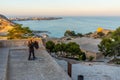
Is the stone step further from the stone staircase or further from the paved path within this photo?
the paved path

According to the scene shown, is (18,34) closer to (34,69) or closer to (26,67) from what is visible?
(26,67)

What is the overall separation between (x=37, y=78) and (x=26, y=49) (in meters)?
5.80

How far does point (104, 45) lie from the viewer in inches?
985

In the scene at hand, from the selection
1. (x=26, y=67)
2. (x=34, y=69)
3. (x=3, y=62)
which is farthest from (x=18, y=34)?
(x=34, y=69)

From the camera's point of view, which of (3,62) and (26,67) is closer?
(26,67)

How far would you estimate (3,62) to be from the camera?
474 inches

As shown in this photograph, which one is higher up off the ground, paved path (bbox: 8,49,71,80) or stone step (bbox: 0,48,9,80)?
stone step (bbox: 0,48,9,80)

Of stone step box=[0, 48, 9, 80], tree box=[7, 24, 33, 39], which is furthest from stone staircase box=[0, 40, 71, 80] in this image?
tree box=[7, 24, 33, 39]

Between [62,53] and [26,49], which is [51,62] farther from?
[62,53]

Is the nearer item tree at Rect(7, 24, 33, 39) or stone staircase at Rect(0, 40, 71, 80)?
stone staircase at Rect(0, 40, 71, 80)

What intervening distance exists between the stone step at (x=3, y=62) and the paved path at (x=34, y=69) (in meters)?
0.22

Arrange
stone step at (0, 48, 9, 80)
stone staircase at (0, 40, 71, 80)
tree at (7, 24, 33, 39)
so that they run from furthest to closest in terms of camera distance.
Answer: tree at (7, 24, 33, 39) → stone staircase at (0, 40, 71, 80) → stone step at (0, 48, 9, 80)

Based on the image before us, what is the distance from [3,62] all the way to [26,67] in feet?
3.94

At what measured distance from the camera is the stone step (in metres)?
9.53
